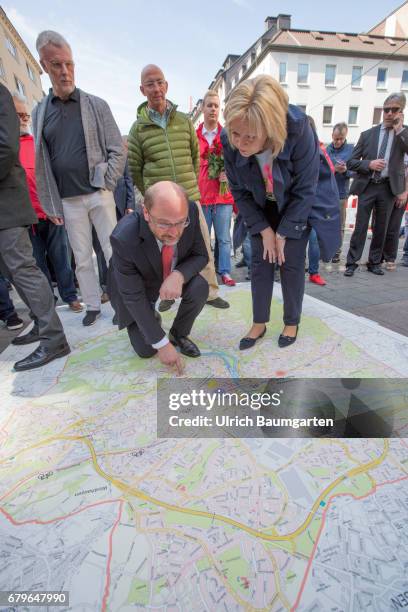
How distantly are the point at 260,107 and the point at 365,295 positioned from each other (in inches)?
83.9

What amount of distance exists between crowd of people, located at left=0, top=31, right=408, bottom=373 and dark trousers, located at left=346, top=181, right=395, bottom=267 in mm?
1876

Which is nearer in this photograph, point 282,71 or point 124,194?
point 124,194

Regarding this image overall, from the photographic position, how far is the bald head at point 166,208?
4.22ft

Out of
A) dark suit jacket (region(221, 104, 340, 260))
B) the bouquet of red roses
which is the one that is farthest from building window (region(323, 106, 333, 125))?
dark suit jacket (region(221, 104, 340, 260))

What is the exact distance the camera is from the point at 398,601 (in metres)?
0.75

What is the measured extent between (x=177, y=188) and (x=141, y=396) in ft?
3.02

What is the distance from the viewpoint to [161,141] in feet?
7.55

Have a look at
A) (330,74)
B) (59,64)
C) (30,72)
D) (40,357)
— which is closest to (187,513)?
(40,357)

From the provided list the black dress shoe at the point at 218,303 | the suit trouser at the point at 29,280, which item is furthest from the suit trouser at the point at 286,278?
the suit trouser at the point at 29,280

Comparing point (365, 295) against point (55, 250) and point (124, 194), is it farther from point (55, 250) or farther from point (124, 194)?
point (55, 250)

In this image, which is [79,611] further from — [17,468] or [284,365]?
[284,365]

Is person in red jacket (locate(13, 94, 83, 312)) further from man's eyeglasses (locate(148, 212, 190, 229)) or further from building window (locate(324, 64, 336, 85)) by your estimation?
building window (locate(324, 64, 336, 85))
